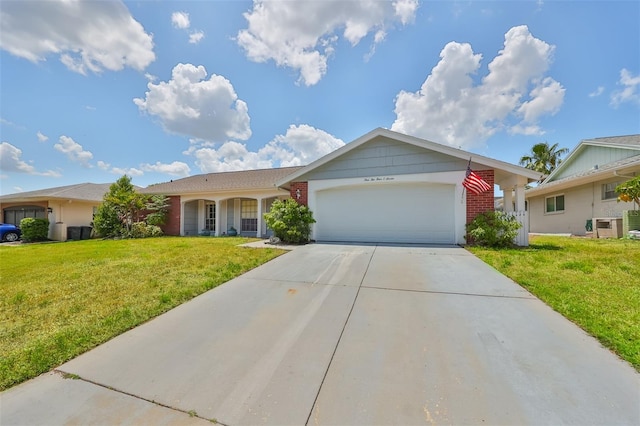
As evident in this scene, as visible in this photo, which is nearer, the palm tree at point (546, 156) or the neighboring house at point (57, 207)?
the neighboring house at point (57, 207)

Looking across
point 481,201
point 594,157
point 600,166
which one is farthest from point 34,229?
point 594,157

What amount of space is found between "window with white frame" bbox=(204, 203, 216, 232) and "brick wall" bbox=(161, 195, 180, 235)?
64.8 inches

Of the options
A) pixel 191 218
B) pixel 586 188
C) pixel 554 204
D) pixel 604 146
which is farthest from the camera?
pixel 191 218

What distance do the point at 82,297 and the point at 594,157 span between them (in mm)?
22831

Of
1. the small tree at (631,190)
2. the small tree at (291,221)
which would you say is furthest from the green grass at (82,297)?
the small tree at (631,190)

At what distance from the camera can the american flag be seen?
7.89 meters

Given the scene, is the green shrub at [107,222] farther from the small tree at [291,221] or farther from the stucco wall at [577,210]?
the stucco wall at [577,210]

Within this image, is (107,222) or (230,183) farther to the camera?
(230,183)

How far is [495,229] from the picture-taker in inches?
319

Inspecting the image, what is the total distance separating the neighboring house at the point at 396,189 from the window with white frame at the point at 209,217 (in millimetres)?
8081

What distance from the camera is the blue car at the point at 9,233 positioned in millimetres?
14906

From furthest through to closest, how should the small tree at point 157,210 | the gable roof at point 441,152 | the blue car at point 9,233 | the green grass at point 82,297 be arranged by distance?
1. the small tree at point 157,210
2. the blue car at point 9,233
3. the gable roof at point 441,152
4. the green grass at point 82,297

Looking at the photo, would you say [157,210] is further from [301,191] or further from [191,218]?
[301,191]

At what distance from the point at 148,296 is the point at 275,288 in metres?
2.06
